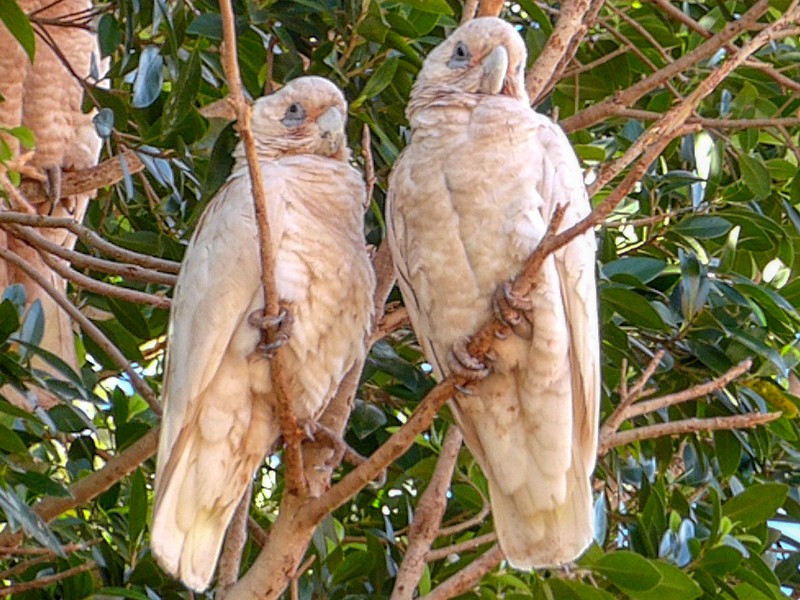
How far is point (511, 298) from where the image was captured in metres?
1.89

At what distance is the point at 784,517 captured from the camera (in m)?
2.80

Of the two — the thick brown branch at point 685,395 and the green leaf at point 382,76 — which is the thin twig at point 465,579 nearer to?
the thick brown branch at point 685,395

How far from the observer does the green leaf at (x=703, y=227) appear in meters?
2.41

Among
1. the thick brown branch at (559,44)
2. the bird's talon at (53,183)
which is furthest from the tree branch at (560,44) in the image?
the bird's talon at (53,183)

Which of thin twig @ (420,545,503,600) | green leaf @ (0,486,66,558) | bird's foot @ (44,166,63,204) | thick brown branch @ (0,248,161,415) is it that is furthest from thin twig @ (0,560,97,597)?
bird's foot @ (44,166,63,204)

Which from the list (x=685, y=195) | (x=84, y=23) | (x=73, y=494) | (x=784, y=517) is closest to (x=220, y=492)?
(x=73, y=494)

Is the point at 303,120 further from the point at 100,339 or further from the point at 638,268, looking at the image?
the point at 638,268

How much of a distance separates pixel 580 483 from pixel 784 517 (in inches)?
38.3

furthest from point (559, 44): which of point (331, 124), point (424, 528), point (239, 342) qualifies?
point (424, 528)

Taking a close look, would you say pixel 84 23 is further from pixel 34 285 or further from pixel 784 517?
pixel 784 517

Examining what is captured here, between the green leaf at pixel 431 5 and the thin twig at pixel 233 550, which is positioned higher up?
the green leaf at pixel 431 5

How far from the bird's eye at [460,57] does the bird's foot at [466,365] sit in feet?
1.64

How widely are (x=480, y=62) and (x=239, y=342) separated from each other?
25.1 inches

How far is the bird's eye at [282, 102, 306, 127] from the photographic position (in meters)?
2.23
